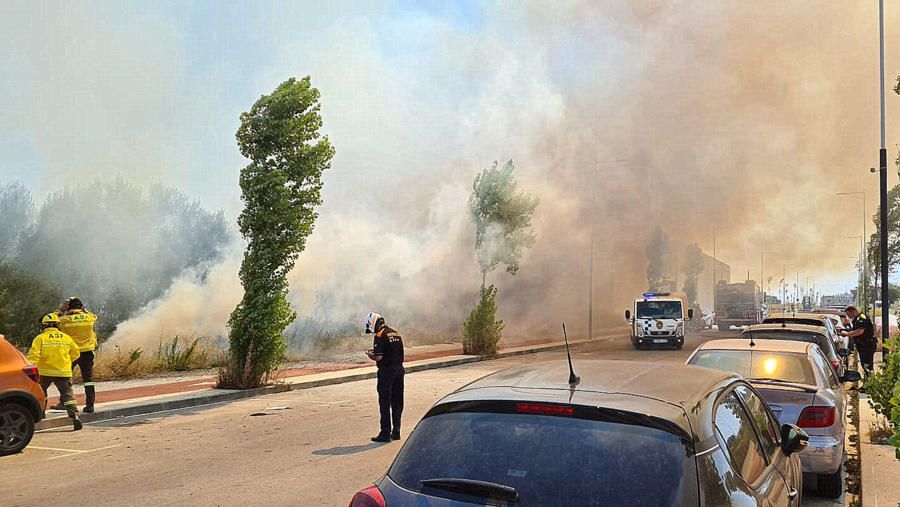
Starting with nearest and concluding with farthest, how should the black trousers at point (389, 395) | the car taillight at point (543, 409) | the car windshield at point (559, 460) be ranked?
the car windshield at point (559, 460) → the car taillight at point (543, 409) → the black trousers at point (389, 395)

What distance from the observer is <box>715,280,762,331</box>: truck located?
4506 cm

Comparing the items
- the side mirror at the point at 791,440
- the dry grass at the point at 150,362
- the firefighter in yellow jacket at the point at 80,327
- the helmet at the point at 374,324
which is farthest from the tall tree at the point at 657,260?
the side mirror at the point at 791,440

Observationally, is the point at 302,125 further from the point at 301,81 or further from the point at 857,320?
the point at 857,320

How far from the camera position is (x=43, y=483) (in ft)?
23.1

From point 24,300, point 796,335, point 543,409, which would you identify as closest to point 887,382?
point 796,335

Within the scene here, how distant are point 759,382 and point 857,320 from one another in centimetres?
1043

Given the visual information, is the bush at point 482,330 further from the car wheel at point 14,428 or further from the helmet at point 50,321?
the car wheel at point 14,428

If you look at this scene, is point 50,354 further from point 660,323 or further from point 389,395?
point 660,323

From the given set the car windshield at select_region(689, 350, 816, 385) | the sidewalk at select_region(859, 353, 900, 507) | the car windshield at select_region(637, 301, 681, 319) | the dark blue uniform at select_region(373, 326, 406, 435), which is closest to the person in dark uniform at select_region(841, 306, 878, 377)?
the sidewalk at select_region(859, 353, 900, 507)

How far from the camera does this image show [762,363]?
7121 millimetres

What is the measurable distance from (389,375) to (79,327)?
226 inches

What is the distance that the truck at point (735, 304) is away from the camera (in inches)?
1774

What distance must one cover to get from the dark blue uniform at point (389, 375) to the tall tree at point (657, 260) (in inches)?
1667

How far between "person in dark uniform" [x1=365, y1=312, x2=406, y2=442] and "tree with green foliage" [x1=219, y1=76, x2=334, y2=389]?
223 inches
